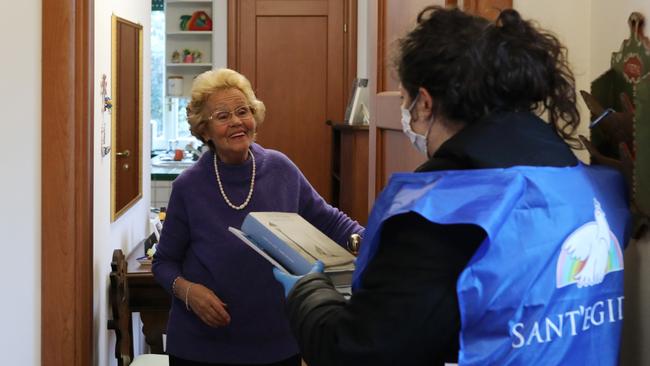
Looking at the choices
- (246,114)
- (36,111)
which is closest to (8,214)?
(36,111)

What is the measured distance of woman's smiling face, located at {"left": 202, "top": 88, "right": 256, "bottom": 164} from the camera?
2168mm

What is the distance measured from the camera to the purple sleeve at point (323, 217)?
86.7 inches

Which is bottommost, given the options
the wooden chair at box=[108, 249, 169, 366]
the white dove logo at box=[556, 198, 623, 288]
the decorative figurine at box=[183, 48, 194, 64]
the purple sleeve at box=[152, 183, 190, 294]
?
the wooden chair at box=[108, 249, 169, 366]

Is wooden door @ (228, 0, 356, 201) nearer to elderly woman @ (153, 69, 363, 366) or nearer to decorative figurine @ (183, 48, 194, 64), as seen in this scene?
decorative figurine @ (183, 48, 194, 64)

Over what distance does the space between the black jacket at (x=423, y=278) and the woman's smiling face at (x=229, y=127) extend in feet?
3.65

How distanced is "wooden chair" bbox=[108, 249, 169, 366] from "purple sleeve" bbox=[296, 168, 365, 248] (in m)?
0.89

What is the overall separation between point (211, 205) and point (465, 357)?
48.1 inches

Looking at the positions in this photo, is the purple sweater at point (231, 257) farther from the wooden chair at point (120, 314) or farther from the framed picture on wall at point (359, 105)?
the framed picture on wall at point (359, 105)

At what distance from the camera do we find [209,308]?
2027mm

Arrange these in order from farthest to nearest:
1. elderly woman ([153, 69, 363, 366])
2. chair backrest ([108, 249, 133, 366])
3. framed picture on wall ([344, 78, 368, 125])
A: 1. framed picture on wall ([344, 78, 368, 125])
2. chair backrest ([108, 249, 133, 366])
3. elderly woman ([153, 69, 363, 366])

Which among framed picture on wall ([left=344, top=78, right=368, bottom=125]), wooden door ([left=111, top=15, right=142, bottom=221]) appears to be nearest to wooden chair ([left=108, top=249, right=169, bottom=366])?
wooden door ([left=111, top=15, right=142, bottom=221])

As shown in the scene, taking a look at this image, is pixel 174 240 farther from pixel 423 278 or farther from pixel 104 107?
pixel 423 278

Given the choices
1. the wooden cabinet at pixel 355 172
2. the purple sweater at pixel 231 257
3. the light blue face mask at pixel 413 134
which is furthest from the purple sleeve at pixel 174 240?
the wooden cabinet at pixel 355 172

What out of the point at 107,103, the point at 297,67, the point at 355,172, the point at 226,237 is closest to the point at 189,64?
the point at 297,67
